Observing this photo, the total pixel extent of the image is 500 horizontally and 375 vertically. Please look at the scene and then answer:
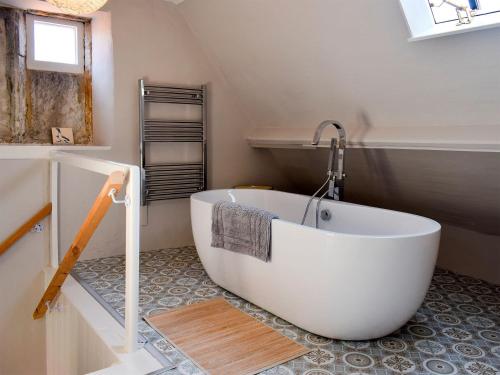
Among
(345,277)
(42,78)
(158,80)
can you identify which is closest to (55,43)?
(42,78)

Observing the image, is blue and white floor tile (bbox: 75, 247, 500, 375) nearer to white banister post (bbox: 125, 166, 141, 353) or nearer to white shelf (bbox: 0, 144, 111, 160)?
white banister post (bbox: 125, 166, 141, 353)

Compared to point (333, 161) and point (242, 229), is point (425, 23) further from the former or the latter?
point (242, 229)

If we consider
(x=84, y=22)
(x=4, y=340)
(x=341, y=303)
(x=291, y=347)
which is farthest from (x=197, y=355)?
(x=84, y=22)

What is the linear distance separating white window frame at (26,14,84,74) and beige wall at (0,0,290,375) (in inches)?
9.3

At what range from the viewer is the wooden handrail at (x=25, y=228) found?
3143 millimetres

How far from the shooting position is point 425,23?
239cm

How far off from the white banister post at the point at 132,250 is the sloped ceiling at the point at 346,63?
1542mm

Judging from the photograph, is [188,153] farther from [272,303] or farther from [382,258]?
[382,258]

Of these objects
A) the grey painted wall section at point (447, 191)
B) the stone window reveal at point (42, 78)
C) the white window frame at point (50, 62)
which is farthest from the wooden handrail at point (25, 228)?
the grey painted wall section at point (447, 191)

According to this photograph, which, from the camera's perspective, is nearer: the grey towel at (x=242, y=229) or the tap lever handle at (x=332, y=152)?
the grey towel at (x=242, y=229)

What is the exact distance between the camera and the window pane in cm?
359

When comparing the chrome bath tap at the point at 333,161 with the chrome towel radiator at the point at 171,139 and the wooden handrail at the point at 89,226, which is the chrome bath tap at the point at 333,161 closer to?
the chrome towel radiator at the point at 171,139

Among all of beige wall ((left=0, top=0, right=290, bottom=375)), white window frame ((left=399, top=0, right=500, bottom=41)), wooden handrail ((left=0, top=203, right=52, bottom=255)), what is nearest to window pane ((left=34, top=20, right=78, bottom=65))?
beige wall ((left=0, top=0, right=290, bottom=375))

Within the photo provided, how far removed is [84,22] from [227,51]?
47.8 inches
